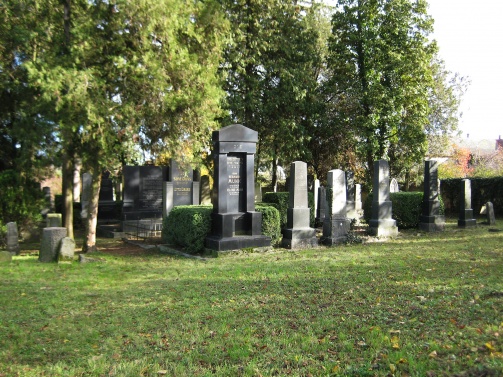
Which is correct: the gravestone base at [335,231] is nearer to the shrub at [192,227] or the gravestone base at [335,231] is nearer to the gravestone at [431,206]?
the shrub at [192,227]

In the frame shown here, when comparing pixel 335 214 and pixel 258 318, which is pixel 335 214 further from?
pixel 258 318

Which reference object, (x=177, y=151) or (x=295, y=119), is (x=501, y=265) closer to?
(x=177, y=151)

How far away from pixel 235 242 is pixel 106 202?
1162cm

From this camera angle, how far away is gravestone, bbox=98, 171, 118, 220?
813 inches

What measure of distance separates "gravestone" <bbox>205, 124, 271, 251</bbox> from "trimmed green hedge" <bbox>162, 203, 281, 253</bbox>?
0.25m

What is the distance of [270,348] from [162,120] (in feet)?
29.1

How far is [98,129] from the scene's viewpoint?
10844 mm

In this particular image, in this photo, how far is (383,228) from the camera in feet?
49.4

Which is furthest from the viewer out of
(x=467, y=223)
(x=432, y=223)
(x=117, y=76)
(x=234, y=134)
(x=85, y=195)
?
(x=85, y=195)

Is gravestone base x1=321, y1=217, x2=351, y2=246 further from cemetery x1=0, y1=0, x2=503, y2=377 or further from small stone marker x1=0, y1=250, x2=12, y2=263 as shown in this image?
small stone marker x1=0, y1=250, x2=12, y2=263

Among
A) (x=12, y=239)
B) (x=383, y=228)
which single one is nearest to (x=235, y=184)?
(x=383, y=228)

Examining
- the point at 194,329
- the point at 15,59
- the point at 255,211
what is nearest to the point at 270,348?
the point at 194,329

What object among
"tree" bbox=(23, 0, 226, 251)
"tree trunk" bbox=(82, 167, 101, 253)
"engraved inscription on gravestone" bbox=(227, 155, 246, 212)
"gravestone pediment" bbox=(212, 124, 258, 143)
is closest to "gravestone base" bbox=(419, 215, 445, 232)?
"engraved inscription on gravestone" bbox=(227, 155, 246, 212)

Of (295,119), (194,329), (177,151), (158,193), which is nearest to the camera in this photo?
(194,329)
